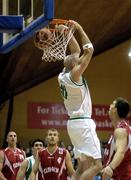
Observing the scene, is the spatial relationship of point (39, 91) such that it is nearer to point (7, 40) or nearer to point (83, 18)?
point (83, 18)

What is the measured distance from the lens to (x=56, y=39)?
6199 mm

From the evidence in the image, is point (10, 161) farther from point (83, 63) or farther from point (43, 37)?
point (83, 63)

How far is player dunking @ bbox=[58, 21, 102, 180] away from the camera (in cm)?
553

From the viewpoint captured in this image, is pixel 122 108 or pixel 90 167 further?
pixel 90 167

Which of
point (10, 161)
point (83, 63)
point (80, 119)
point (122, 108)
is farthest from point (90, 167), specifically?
point (10, 161)

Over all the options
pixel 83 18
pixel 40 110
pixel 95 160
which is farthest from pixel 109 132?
pixel 95 160

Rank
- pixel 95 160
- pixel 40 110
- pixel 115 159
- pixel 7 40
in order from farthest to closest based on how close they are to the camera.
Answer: pixel 40 110
pixel 7 40
pixel 95 160
pixel 115 159

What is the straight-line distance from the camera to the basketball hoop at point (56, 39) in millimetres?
5896

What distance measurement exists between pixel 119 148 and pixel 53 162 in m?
3.08

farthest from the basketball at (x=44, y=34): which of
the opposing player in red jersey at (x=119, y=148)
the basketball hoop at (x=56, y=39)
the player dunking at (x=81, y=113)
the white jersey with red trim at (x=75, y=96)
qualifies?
the opposing player in red jersey at (x=119, y=148)

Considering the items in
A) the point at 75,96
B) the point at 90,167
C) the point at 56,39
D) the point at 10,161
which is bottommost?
the point at 90,167

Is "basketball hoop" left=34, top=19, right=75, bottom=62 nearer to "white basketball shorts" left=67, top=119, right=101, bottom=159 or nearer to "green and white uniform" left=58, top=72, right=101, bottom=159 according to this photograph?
"green and white uniform" left=58, top=72, right=101, bottom=159

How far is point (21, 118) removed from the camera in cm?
1650

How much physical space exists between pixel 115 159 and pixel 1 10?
4847mm
